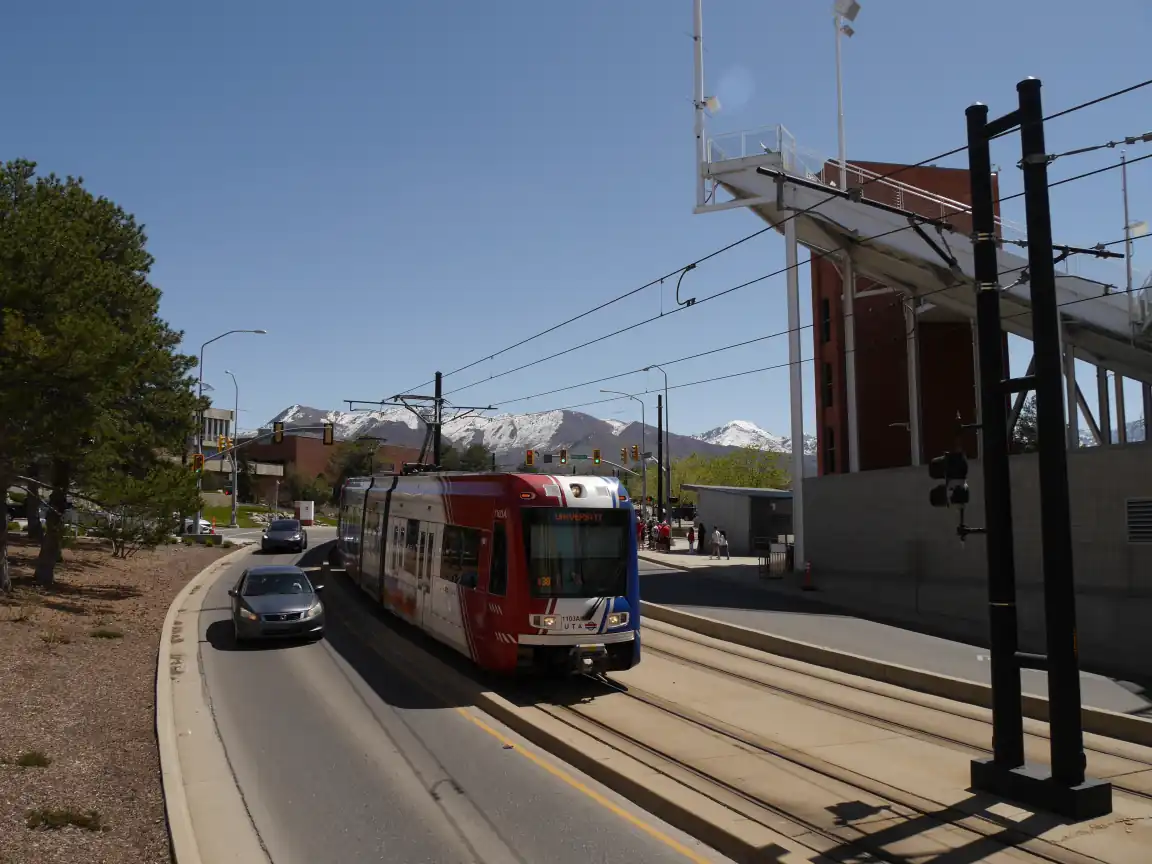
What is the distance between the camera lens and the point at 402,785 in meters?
8.99

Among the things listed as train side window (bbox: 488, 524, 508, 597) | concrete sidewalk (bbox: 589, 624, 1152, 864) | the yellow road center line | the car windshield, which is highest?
train side window (bbox: 488, 524, 508, 597)

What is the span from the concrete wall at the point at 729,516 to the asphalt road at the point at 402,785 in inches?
1245

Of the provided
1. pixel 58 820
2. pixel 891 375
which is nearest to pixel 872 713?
pixel 58 820

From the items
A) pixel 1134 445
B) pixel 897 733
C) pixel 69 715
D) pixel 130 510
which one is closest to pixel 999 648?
pixel 897 733

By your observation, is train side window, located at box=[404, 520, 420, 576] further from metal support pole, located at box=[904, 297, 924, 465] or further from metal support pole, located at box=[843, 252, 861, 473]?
metal support pole, located at box=[904, 297, 924, 465]

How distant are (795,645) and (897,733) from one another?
5671 millimetres

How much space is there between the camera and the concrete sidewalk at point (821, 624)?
14320mm

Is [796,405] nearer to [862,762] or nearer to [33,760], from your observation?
[862,762]

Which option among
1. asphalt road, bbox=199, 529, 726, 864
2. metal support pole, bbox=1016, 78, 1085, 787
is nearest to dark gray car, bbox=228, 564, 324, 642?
asphalt road, bbox=199, 529, 726, 864

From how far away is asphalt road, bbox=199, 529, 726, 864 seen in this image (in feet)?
24.1

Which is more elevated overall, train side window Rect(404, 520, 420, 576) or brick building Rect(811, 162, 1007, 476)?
brick building Rect(811, 162, 1007, 476)

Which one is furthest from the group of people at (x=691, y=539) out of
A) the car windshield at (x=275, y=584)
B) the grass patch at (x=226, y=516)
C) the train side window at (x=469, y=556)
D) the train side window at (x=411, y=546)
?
the grass patch at (x=226, y=516)

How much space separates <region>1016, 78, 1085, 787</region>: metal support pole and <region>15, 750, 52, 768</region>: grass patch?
361 inches

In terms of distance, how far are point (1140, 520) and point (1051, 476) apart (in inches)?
594
